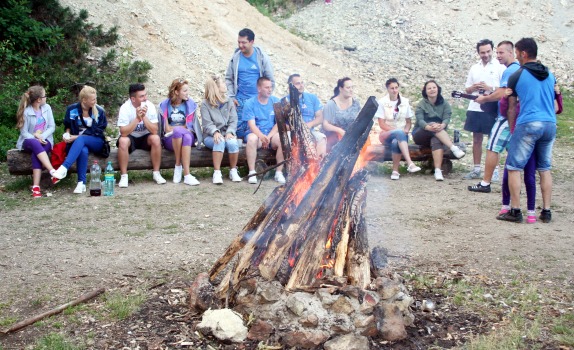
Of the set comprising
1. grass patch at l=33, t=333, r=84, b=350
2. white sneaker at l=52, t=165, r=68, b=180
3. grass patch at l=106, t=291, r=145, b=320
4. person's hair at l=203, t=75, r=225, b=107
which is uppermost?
person's hair at l=203, t=75, r=225, b=107

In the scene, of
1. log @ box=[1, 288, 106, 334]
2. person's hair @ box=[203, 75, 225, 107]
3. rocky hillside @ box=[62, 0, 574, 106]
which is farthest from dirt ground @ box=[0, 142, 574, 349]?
rocky hillside @ box=[62, 0, 574, 106]

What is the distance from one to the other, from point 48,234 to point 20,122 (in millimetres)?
2824

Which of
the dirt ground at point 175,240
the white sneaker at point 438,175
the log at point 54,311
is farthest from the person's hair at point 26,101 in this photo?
the white sneaker at point 438,175

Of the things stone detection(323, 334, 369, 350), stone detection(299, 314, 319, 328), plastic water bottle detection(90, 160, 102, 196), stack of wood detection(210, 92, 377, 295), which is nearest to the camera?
stone detection(323, 334, 369, 350)

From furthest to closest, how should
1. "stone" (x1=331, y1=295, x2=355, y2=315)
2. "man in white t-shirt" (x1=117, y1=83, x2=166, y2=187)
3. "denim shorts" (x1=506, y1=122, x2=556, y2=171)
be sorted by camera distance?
"man in white t-shirt" (x1=117, y1=83, x2=166, y2=187), "denim shorts" (x1=506, y1=122, x2=556, y2=171), "stone" (x1=331, y1=295, x2=355, y2=315)

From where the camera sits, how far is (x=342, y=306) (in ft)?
14.4

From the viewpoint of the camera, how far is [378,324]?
4.40m

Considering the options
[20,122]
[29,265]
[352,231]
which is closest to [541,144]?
[352,231]

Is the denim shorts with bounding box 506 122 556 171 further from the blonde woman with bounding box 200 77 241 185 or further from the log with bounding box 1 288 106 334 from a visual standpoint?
the log with bounding box 1 288 106 334

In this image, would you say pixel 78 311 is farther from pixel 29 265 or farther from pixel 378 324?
pixel 378 324

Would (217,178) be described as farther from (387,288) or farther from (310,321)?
(310,321)

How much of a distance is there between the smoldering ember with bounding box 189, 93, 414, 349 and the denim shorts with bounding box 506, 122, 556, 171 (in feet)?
8.67

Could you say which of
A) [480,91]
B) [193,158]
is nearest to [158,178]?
[193,158]

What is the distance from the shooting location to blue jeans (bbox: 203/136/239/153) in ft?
32.2
